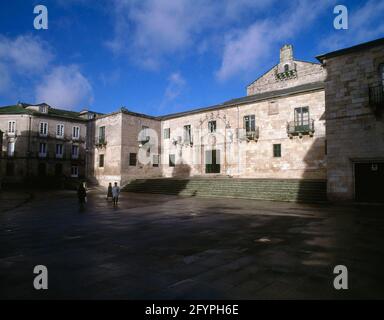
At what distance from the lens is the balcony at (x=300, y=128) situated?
23.9 m

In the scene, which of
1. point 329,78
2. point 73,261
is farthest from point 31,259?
point 329,78

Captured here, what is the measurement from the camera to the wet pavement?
12.6 feet

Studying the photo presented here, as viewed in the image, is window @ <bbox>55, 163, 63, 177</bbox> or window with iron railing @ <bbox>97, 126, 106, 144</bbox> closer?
window with iron railing @ <bbox>97, 126, 106, 144</bbox>

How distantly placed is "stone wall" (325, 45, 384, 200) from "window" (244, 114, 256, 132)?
38.9 feet

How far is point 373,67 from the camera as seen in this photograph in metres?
14.8

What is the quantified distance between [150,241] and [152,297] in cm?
329

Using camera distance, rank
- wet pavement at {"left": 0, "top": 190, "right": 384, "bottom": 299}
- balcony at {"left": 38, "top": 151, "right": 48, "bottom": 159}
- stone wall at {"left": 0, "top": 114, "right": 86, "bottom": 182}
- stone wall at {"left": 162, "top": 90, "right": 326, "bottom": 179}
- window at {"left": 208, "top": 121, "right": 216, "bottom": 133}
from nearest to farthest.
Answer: wet pavement at {"left": 0, "top": 190, "right": 384, "bottom": 299} < stone wall at {"left": 162, "top": 90, "right": 326, "bottom": 179} < window at {"left": 208, "top": 121, "right": 216, "bottom": 133} < stone wall at {"left": 0, "top": 114, "right": 86, "bottom": 182} < balcony at {"left": 38, "top": 151, "right": 48, "bottom": 159}

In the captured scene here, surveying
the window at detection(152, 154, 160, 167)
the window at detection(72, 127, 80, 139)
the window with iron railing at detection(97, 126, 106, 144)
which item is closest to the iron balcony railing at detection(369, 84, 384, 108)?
the window at detection(152, 154, 160, 167)

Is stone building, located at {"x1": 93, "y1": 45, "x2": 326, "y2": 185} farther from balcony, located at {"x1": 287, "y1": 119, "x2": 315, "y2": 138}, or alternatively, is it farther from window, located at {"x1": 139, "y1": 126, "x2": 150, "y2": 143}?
window, located at {"x1": 139, "y1": 126, "x2": 150, "y2": 143}

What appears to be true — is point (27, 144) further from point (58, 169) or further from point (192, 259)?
point (192, 259)

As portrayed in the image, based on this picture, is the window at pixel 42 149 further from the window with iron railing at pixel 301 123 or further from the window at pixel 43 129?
the window with iron railing at pixel 301 123

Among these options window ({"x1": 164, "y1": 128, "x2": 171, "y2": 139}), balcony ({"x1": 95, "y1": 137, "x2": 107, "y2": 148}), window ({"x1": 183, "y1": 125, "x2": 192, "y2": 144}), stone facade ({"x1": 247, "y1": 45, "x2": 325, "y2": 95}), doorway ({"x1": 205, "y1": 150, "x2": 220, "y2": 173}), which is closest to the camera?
doorway ({"x1": 205, "y1": 150, "x2": 220, "y2": 173})

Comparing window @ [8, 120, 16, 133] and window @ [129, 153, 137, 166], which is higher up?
window @ [8, 120, 16, 133]

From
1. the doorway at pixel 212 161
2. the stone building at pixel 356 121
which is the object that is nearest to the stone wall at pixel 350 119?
the stone building at pixel 356 121
